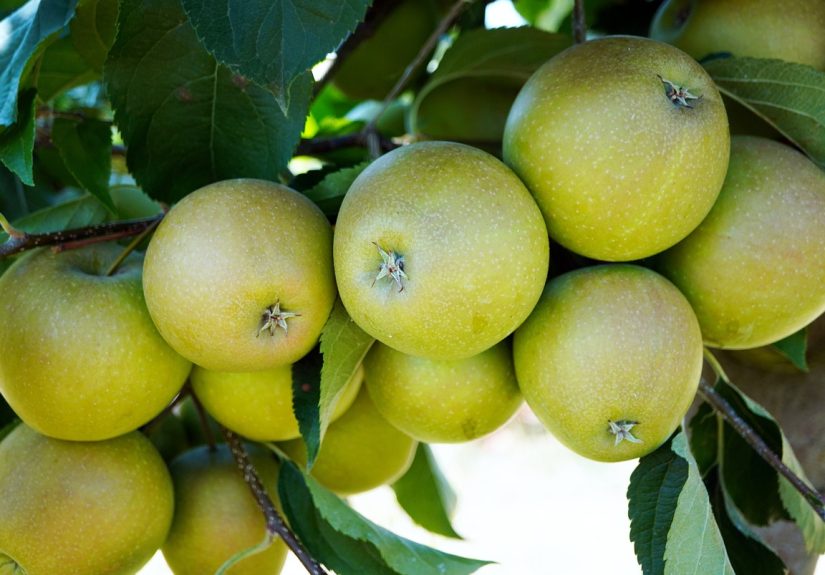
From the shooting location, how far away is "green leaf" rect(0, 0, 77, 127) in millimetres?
743

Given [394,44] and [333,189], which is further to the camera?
[394,44]

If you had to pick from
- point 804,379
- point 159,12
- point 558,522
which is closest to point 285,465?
point 159,12

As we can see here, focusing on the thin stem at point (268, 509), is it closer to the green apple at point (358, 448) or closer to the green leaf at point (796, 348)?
the green apple at point (358, 448)

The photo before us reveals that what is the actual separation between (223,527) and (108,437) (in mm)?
157

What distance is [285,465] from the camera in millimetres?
903

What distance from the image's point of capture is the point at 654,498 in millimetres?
796

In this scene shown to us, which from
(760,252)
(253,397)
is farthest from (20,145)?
(760,252)

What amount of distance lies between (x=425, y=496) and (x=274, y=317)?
1.87ft

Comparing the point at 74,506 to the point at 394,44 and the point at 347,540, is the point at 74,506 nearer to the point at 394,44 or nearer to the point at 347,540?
the point at 347,540

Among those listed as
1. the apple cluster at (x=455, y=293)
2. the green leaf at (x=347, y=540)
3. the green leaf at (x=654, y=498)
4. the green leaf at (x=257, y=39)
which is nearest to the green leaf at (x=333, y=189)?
the apple cluster at (x=455, y=293)

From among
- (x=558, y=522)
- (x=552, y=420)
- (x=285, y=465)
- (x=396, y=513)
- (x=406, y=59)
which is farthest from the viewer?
(x=558, y=522)

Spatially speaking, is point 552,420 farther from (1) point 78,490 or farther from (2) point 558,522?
(2) point 558,522

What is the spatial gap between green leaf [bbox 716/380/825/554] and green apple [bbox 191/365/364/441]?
39 centimetres

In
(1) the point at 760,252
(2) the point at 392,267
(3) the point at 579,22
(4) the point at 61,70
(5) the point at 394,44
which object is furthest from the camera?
(5) the point at 394,44
